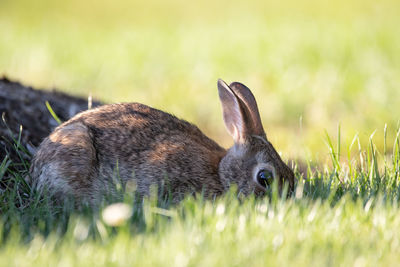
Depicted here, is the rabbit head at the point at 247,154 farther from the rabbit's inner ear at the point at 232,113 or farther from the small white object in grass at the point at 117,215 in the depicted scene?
the small white object in grass at the point at 117,215

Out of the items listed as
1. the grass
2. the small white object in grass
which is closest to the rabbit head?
the grass

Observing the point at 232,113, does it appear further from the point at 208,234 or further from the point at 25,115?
the point at 25,115

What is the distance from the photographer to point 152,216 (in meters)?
3.55

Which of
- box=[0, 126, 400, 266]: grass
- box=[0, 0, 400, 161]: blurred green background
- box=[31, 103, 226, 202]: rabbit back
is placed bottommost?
box=[0, 126, 400, 266]: grass

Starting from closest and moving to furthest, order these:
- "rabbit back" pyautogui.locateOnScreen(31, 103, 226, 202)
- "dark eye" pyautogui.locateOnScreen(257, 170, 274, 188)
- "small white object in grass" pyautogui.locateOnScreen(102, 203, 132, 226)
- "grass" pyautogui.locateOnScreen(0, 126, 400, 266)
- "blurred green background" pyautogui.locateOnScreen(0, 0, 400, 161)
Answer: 1. "grass" pyautogui.locateOnScreen(0, 126, 400, 266)
2. "small white object in grass" pyautogui.locateOnScreen(102, 203, 132, 226)
3. "rabbit back" pyautogui.locateOnScreen(31, 103, 226, 202)
4. "dark eye" pyautogui.locateOnScreen(257, 170, 274, 188)
5. "blurred green background" pyautogui.locateOnScreen(0, 0, 400, 161)

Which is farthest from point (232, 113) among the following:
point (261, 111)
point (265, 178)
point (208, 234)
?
point (261, 111)

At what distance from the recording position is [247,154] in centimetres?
479

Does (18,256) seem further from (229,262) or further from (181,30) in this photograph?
(181,30)

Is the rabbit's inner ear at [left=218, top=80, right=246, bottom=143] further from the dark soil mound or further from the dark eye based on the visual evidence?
the dark soil mound

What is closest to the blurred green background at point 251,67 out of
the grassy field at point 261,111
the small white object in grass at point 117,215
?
the grassy field at point 261,111

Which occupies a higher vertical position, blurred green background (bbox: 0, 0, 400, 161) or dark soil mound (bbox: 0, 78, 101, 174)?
blurred green background (bbox: 0, 0, 400, 161)

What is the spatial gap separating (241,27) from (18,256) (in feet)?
35.9

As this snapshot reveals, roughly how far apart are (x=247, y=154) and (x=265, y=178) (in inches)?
12.2

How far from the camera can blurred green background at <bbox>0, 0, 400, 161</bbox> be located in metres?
8.68
